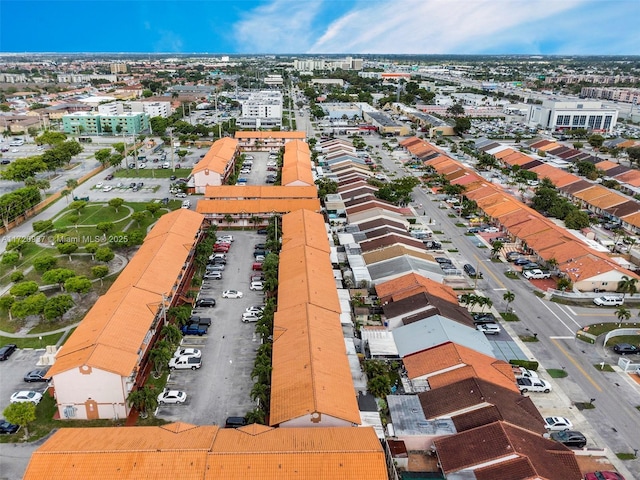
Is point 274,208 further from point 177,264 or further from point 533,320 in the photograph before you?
point 533,320

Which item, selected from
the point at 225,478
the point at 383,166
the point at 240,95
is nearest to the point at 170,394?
the point at 225,478

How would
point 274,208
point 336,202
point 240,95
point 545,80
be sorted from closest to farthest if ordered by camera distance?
point 274,208, point 336,202, point 240,95, point 545,80

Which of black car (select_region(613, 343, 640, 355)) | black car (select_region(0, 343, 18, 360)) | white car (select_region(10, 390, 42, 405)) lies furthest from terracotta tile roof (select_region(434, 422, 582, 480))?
black car (select_region(0, 343, 18, 360))

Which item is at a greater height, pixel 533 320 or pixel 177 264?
pixel 177 264

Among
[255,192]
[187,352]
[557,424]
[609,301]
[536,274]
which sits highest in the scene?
[255,192]

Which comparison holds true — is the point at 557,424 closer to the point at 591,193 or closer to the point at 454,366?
the point at 454,366

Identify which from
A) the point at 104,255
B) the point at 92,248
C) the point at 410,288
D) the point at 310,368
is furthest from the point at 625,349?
the point at 92,248
